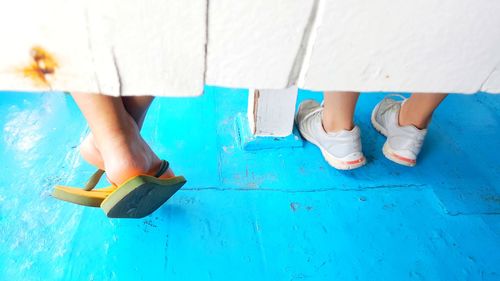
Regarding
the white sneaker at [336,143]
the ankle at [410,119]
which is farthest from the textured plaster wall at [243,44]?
the ankle at [410,119]

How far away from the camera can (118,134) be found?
73 centimetres

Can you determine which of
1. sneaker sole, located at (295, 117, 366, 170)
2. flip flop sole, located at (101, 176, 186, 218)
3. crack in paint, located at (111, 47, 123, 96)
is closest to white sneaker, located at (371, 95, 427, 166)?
sneaker sole, located at (295, 117, 366, 170)

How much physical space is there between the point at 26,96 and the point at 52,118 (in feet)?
0.69

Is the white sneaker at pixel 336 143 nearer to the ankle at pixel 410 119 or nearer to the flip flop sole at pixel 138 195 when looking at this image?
the ankle at pixel 410 119

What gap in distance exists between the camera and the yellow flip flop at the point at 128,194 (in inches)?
28.7

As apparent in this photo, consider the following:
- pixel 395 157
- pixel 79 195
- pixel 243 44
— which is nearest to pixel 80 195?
pixel 79 195

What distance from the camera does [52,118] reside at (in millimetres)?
1317

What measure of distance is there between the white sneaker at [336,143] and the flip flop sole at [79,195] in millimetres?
753

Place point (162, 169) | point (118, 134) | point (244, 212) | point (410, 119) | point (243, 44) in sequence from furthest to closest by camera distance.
→ 1. point (410, 119)
2. point (244, 212)
3. point (162, 169)
4. point (118, 134)
5. point (243, 44)

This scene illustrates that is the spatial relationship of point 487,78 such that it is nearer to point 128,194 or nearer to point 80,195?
point 128,194

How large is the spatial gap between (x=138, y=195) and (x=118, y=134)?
0.46 ft

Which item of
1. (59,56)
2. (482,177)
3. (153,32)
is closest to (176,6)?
(153,32)

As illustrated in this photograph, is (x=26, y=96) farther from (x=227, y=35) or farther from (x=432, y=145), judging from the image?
(x=432, y=145)

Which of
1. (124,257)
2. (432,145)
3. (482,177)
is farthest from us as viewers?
(432,145)
